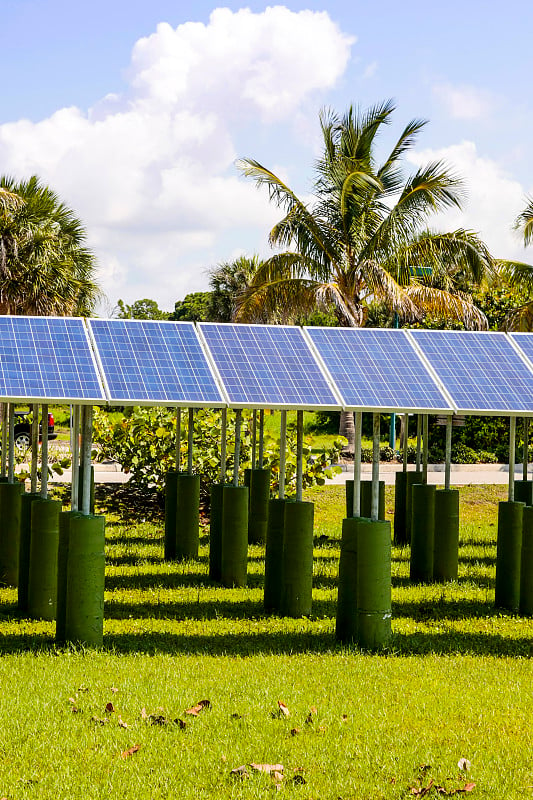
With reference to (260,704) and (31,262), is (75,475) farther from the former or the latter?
(31,262)

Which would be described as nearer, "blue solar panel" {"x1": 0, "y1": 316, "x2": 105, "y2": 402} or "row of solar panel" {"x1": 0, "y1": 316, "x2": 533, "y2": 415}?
"blue solar panel" {"x1": 0, "y1": 316, "x2": 105, "y2": 402}

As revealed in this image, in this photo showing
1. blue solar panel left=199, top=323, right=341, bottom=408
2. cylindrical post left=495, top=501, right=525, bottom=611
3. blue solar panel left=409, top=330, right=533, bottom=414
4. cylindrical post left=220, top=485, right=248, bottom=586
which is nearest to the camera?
blue solar panel left=199, top=323, right=341, bottom=408

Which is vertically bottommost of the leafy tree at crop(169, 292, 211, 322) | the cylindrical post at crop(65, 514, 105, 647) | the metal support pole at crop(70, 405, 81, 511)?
the cylindrical post at crop(65, 514, 105, 647)

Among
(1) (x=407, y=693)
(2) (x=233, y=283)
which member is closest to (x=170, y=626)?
(1) (x=407, y=693)

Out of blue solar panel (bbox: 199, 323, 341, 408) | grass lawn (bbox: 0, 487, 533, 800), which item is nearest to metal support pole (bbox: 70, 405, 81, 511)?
grass lawn (bbox: 0, 487, 533, 800)

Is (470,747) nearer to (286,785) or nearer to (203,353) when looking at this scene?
(286,785)

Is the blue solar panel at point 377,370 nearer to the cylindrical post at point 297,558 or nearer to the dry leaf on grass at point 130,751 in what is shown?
the cylindrical post at point 297,558

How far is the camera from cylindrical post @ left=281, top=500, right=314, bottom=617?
898cm

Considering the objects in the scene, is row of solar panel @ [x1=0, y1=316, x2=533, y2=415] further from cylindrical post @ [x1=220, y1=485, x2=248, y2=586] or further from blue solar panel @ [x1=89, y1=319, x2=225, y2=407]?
cylindrical post @ [x1=220, y1=485, x2=248, y2=586]

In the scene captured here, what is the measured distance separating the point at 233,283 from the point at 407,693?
155ft

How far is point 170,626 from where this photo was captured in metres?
8.70

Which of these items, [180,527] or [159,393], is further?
[180,527]

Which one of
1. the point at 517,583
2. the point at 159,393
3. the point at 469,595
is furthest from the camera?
the point at 469,595

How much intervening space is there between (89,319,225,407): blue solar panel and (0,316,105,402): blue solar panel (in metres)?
0.15
